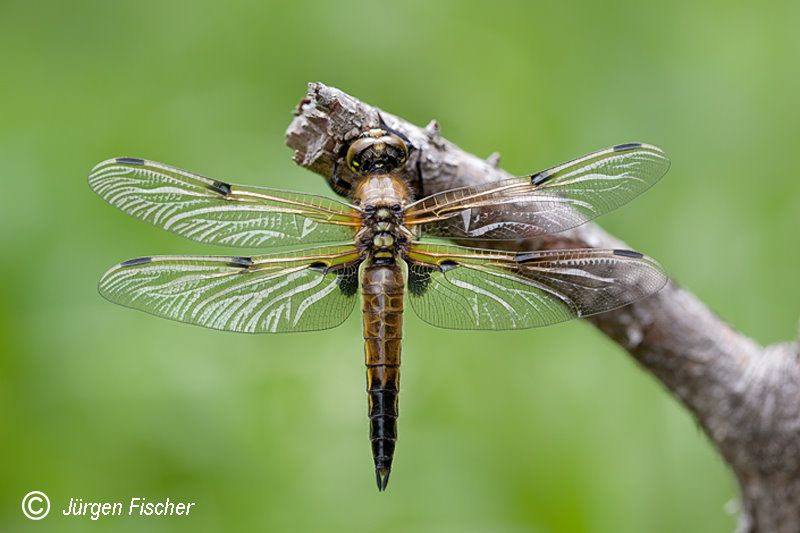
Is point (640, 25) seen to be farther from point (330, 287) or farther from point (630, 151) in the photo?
point (330, 287)

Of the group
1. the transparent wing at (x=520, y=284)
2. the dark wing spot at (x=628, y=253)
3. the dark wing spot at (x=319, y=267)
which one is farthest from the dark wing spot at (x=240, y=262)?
the dark wing spot at (x=628, y=253)

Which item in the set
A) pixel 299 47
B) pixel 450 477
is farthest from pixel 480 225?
pixel 299 47

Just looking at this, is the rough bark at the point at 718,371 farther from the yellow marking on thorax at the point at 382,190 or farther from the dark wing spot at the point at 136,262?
the dark wing spot at the point at 136,262

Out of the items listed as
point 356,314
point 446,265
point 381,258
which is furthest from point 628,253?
point 356,314

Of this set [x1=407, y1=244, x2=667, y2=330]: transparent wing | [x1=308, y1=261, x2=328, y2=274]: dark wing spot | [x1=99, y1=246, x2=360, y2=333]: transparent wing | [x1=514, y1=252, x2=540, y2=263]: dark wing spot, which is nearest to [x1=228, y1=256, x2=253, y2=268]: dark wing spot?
[x1=99, y1=246, x2=360, y2=333]: transparent wing

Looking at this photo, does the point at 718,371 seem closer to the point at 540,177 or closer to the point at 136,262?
the point at 540,177

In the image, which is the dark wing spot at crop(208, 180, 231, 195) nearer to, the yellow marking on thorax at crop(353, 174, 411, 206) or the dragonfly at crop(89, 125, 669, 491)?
the dragonfly at crop(89, 125, 669, 491)
